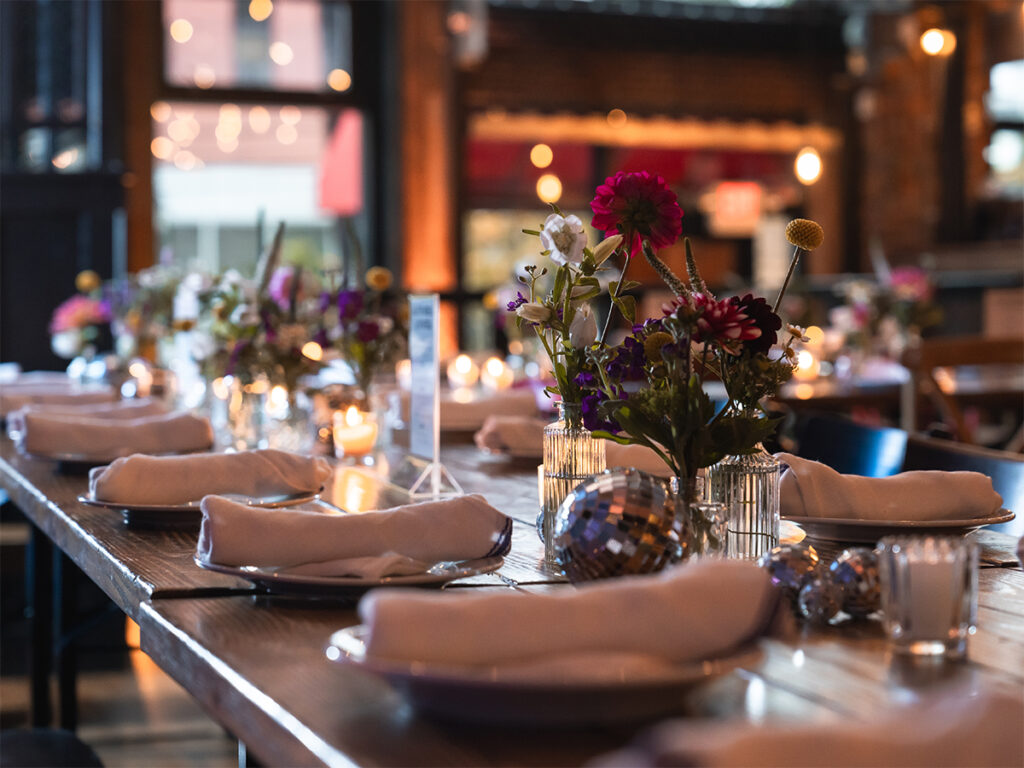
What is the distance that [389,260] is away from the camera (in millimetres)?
8156

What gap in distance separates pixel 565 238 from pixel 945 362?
2.14 meters

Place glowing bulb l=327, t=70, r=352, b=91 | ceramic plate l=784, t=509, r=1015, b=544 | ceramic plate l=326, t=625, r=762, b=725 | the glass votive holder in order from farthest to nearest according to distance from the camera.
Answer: glowing bulb l=327, t=70, r=352, b=91 < ceramic plate l=784, t=509, r=1015, b=544 < the glass votive holder < ceramic plate l=326, t=625, r=762, b=725

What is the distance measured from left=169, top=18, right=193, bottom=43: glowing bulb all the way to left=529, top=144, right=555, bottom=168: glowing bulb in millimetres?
2537

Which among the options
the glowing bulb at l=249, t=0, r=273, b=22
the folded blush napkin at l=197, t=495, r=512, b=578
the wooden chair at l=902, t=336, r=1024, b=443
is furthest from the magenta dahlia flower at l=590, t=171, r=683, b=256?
the glowing bulb at l=249, t=0, r=273, b=22

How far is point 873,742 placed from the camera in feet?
1.96

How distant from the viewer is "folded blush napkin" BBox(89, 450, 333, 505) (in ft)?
4.87

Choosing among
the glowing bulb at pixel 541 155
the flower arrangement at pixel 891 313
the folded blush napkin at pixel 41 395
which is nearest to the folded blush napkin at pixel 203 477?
the folded blush napkin at pixel 41 395

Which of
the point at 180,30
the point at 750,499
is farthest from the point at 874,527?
the point at 180,30

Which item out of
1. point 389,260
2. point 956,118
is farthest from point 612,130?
point 956,118

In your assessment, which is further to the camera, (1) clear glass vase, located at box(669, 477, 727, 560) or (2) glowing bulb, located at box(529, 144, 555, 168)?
(2) glowing bulb, located at box(529, 144, 555, 168)

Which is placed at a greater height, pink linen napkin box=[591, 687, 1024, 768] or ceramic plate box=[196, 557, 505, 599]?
pink linen napkin box=[591, 687, 1024, 768]

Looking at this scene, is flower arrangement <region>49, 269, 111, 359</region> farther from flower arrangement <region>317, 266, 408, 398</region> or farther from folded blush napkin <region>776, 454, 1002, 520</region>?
folded blush napkin <region>776, 454, 1002, 520</region>

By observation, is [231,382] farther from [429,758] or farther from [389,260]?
[389,260]

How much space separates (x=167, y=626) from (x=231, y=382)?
1.34 metres
